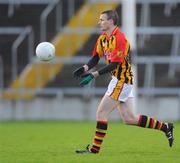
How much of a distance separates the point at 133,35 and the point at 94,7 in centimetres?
326

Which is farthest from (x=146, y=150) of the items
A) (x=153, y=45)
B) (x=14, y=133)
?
(x=153, y=45)

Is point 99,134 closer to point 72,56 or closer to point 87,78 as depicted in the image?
point 87,78

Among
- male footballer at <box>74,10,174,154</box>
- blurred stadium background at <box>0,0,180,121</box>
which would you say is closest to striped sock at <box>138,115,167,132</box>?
male footballer at <box>74,10,174,154</box>

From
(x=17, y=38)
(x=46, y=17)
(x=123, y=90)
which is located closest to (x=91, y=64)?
(x=123, y=90)

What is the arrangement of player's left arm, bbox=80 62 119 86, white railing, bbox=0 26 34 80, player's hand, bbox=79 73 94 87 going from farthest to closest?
white railing, bbox=0 26 34 80, player's hand, bbox=79 73 94 87, player's left arm, bbox=80 62 119 86

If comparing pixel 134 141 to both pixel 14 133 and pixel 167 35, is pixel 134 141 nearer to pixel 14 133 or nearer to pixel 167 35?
pixel 14 133

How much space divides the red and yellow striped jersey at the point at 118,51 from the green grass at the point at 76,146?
1.04 metres

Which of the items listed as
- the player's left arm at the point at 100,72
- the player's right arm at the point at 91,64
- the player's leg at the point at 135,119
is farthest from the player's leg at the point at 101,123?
the player's right arm at the point at 91,64

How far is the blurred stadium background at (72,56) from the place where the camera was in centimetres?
2162

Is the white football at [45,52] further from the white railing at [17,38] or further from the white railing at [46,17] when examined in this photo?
the white railing at [46,17]

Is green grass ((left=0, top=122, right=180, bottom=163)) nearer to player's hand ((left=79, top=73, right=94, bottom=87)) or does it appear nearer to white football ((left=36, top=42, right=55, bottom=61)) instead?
player's hand ((left=79, top=73, right=94, bottom=87))

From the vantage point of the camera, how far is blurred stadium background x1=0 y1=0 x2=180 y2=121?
2162 cm

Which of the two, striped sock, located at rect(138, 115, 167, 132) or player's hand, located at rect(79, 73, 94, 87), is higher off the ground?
player's hand, located at rect(79, 73, 94, 87)

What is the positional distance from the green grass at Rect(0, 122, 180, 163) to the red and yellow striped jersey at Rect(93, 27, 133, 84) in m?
1.04
